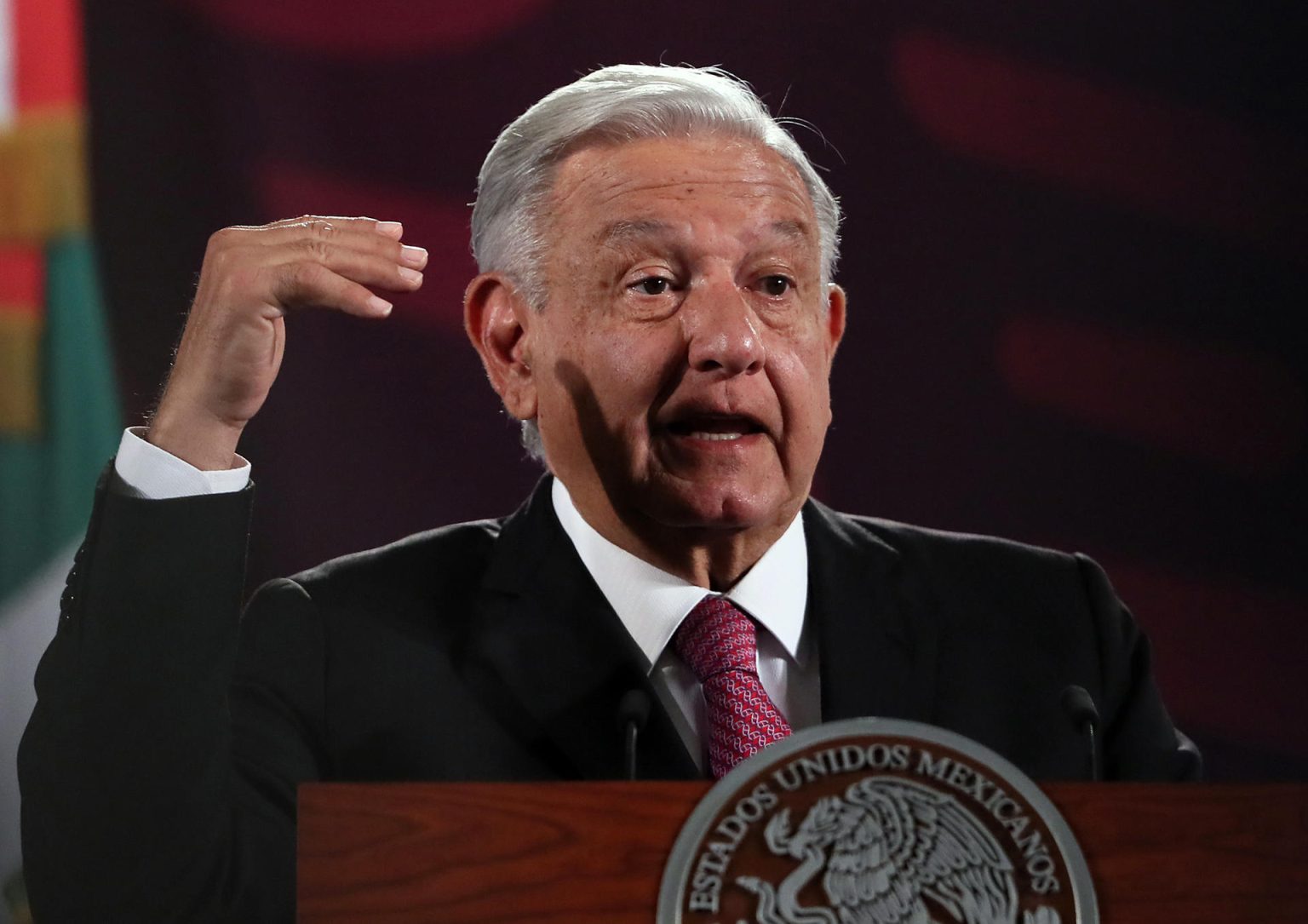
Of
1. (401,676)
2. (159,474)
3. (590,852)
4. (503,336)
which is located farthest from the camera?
(503,336)

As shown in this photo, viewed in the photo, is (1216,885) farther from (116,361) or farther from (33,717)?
(116,361)

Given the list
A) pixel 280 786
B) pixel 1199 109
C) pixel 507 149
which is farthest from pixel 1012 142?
pixel 280 786

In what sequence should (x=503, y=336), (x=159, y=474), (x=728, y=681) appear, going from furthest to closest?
(x=503, y=336) < (x=728, y=681) < (x=159, y=474)

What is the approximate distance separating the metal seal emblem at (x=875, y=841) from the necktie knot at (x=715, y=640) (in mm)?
528

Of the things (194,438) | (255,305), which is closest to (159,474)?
(194,438)

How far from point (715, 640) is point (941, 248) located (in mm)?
883

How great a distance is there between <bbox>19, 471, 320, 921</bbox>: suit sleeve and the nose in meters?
0.63

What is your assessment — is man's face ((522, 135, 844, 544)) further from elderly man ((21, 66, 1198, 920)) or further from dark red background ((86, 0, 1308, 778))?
dark red background ((86, 0, 1308, 778))

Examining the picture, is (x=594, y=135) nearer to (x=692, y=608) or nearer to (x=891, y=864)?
(x=692, y=608)

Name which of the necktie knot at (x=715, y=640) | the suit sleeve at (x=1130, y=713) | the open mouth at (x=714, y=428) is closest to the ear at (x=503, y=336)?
the open mouth at (x=714, y=428)

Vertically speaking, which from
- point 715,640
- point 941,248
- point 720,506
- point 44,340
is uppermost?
point 941,248

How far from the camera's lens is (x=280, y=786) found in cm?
175

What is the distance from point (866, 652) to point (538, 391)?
568 millimetres

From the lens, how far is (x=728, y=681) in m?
1.75
